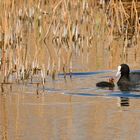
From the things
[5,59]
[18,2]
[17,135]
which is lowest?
[17,135]

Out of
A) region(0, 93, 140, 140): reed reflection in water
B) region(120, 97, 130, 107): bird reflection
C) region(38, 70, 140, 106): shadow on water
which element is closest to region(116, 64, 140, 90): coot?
region(38, 70, 140, 106): shadow on water

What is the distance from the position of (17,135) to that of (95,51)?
864 cm

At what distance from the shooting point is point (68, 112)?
35.1 feet

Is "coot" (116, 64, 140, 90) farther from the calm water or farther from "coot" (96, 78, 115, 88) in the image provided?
the calm water

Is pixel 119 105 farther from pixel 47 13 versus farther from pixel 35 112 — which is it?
pixel 47 13

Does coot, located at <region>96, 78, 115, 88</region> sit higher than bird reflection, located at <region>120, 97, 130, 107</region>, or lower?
higher

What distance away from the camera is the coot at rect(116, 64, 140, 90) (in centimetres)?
1471

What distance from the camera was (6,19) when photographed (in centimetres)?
1262

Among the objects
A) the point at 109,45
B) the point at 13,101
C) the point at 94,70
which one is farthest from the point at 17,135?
the point at 109,45

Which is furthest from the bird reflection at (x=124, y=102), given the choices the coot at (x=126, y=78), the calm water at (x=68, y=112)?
the coot at (x=126, y=78)

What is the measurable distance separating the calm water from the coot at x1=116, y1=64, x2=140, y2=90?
74 centimetres

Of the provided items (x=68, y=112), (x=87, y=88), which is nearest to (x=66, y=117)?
(x=68, y=112)

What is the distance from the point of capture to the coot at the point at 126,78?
48.3 ft

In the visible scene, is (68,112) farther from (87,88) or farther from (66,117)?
(87,88)
